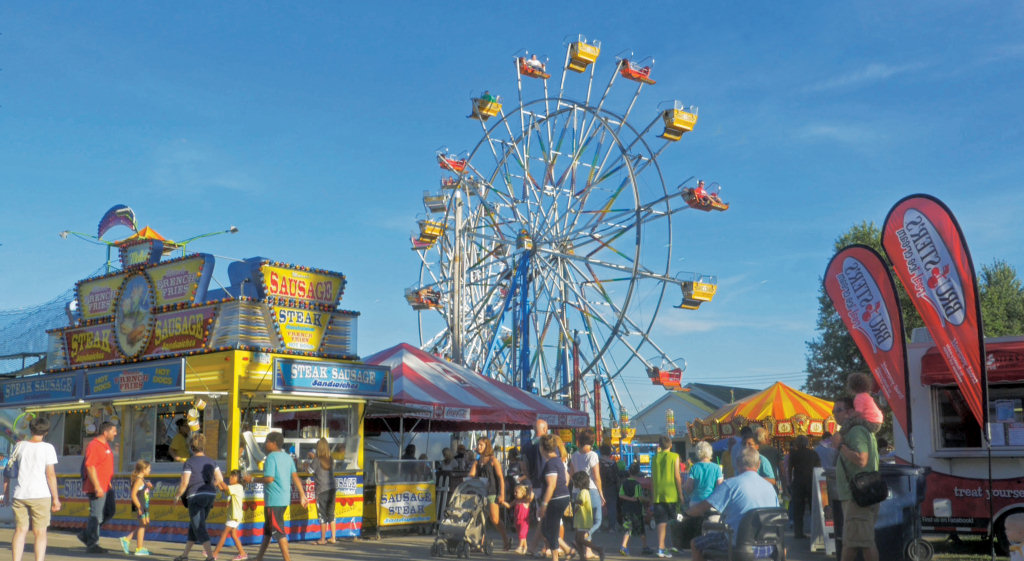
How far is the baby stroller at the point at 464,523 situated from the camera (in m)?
10.9

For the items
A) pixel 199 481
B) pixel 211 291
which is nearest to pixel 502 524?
pixel 199 481

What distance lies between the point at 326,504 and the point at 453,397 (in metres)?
3.95

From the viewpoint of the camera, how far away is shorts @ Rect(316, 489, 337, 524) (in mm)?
12234

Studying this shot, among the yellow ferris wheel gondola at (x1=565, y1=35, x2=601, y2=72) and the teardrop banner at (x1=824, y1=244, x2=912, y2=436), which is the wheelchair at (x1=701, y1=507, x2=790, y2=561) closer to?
the teardrop banner at (x1=824, y1=244, x2=912, y2=436)

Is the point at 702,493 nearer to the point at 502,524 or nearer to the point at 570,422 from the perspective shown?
the point at 502,524

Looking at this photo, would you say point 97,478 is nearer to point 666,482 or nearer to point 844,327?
point 666,482

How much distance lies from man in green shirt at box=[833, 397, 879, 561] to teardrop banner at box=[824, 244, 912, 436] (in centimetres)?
255

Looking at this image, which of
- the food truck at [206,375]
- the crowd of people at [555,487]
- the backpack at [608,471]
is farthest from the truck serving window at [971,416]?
the food truck at [206,375]

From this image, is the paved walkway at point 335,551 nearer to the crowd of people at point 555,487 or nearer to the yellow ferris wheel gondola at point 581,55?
the crowd of people at point 555,487

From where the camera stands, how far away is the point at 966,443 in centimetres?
A: 1027

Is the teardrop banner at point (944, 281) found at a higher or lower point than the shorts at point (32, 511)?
higher

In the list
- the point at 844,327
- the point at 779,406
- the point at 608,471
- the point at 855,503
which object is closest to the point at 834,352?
the point at 844,327

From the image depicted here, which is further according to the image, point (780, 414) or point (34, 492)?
point (780, 414)

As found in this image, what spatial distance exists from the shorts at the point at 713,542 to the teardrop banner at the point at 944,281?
9.96ft
